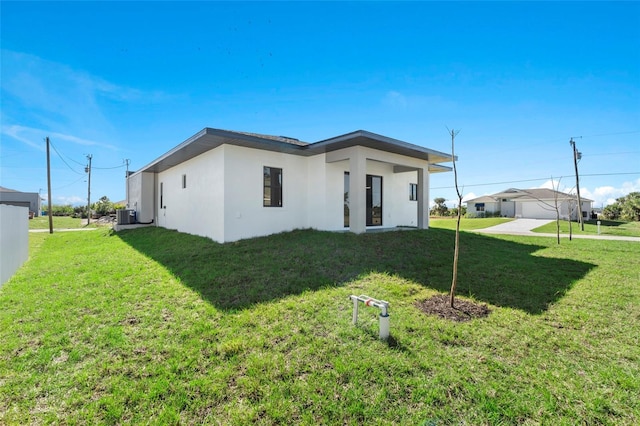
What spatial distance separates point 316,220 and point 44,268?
759cm

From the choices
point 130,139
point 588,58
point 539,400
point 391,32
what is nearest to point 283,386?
point 539,400

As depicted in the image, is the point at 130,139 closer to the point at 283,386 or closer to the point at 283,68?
the point at 283,68

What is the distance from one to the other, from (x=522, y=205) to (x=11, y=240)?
129 ft

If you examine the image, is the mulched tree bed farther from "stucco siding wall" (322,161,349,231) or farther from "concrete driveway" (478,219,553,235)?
"concrete driveway" (478,219,553,235)

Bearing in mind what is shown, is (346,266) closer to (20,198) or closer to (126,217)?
(126,217)

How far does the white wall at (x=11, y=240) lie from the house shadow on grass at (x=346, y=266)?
2729 mm

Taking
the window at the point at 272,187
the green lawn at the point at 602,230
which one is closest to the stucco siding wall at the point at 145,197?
the window at the point at 272,187

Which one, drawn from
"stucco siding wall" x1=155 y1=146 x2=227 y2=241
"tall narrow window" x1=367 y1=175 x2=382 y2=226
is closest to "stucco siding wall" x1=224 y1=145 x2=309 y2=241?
"stucco siding wall" x1=155 y1=146 x2=227 y2=241

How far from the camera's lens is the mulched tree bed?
4031 mm

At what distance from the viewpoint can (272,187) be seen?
31.7 ft

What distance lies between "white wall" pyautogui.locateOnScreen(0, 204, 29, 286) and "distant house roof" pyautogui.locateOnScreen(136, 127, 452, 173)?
434 cm

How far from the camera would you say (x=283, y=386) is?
A: 2553mm

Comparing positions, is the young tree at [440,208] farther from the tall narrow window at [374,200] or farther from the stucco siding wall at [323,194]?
the stucco siding wall at [323,194]

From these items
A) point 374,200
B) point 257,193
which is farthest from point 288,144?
point 374,200
